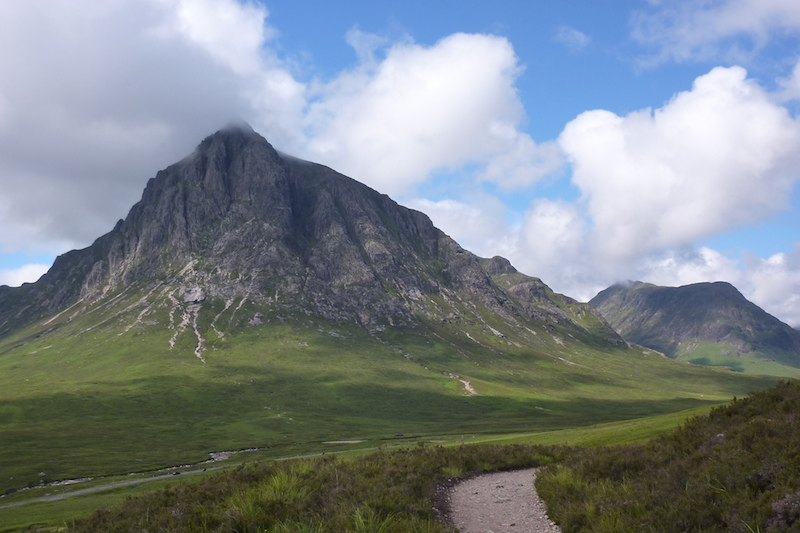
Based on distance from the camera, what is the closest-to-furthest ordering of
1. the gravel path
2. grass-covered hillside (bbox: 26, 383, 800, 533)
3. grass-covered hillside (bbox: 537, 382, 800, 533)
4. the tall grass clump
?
grass-covered hillside (bbox: 537, 382, 800, 533) < grass-covered hillside (bbox: 26, 383, 800, 533) < the tall grass clump < the gravel path

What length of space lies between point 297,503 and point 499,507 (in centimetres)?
841

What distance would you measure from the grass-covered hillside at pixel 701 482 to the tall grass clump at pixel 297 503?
17.4 ft

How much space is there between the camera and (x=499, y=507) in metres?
19.2

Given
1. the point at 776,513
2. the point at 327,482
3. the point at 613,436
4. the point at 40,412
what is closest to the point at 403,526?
the point at 327,482

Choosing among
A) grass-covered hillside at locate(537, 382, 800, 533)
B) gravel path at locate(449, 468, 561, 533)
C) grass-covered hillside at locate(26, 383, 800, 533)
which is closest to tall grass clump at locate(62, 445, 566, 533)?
grass-covered hillside at locate(26, 383, 800, 533)

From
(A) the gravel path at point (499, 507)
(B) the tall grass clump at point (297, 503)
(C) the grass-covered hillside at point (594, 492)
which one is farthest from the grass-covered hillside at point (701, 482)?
(B) the tall grass clump at point (297, 503)

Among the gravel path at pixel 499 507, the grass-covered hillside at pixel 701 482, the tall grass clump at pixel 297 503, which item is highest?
the grass-covered hillside at pixel 701 482

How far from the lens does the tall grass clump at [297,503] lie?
14367mm

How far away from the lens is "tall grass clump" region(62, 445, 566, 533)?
1437 cm

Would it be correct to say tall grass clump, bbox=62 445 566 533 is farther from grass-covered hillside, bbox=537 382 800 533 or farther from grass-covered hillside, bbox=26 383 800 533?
grass-covered hillside, bbox=537 382 800 533

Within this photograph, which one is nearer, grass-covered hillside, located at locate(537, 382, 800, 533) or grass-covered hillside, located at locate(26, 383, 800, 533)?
grass-covered hillside, located at locate(537, 382, 800, 533)

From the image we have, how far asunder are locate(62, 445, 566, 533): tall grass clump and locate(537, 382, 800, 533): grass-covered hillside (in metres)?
5.30

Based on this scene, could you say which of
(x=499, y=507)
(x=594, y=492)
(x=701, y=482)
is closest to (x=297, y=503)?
(x=499, y=507)

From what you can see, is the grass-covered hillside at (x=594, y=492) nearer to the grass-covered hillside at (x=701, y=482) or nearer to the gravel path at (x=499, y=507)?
the grass-covered hillside at (x=701, y=482)
